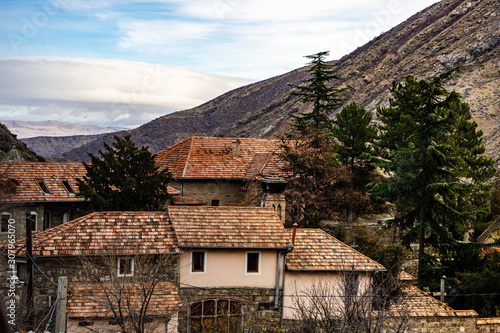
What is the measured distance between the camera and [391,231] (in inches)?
1326

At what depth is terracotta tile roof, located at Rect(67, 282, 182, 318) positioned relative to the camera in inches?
649

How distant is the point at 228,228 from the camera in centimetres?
2050

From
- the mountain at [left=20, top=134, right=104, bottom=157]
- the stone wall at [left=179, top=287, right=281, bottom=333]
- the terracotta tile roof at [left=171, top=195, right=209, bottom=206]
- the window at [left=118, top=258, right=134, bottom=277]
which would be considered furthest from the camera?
the mountain at [left=20, top=134, right=104, bottom=157]

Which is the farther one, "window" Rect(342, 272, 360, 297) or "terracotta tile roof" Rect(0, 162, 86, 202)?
"terracotta tile roof" Rect(0, 162, 86, 202)

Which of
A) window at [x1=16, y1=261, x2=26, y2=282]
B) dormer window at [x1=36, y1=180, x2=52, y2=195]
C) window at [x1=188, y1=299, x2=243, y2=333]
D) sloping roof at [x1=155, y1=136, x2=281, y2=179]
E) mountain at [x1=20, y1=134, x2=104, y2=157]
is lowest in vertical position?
window at [x1=188, y1=299, x2=243, y2=333]

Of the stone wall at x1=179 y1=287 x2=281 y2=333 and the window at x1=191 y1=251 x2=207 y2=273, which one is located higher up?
the window at x1=191 y1=251 x2=207 y2=273

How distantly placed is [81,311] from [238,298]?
5912 mm

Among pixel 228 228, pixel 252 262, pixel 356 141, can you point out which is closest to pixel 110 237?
pixel 228 228

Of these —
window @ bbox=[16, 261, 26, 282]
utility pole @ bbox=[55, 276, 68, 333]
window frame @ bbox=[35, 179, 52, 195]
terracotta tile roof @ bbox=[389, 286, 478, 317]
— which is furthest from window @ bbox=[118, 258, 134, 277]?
window frame @ bbox=[35, 179, 52, 195]

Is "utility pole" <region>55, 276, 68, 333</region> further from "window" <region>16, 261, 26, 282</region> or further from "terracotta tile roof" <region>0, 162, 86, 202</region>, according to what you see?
"terracotta tile roof" <region>0, 162, 86, 202</region>

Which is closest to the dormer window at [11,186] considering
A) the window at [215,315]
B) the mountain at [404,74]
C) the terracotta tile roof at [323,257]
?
the window at [215,315]

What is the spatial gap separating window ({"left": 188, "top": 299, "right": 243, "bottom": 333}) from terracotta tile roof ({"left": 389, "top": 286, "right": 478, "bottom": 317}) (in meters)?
5.77

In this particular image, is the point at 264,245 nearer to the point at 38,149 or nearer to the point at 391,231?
the point at 391,231

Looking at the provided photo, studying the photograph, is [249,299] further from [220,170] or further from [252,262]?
[220,170]
